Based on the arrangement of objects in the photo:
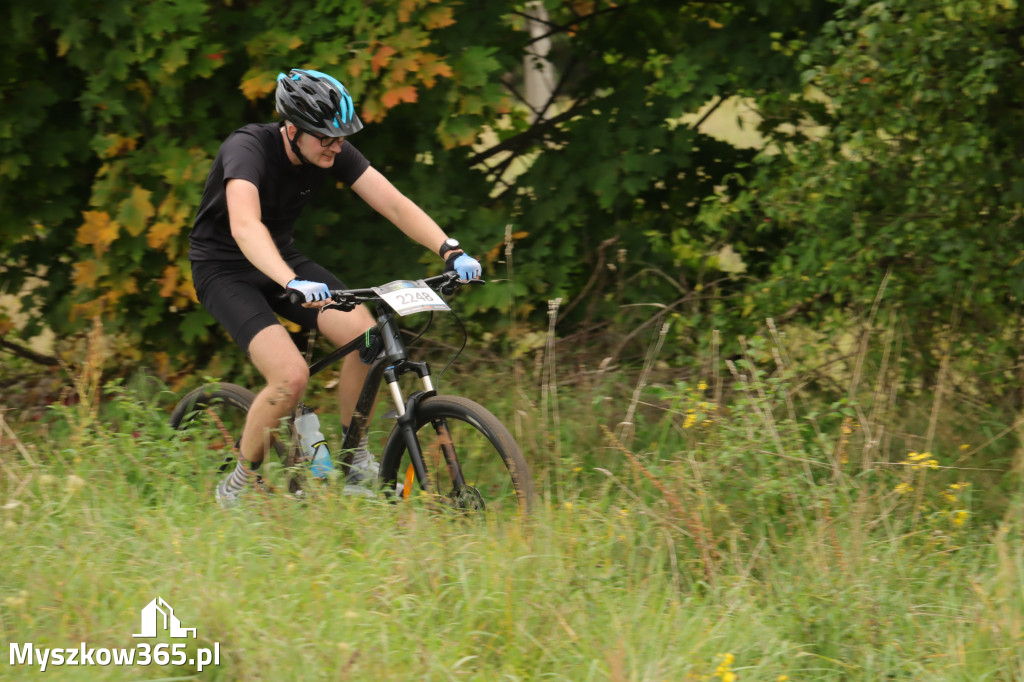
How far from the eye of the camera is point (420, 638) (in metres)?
3.39

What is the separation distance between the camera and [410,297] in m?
4.40

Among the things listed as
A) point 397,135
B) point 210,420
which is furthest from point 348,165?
point 397,135

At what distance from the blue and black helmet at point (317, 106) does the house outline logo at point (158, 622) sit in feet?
6.82

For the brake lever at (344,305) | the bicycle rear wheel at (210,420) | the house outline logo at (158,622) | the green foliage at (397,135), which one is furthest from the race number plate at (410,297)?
the green foliage at (397,135)

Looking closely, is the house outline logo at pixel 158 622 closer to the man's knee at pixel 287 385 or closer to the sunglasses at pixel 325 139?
the man's knee at pixel 287 385

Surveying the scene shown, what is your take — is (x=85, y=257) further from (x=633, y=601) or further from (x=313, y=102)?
(x=633, y=601)

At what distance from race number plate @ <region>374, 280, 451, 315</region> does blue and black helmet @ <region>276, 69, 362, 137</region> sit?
2.31 ft

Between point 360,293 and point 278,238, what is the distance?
81 cm

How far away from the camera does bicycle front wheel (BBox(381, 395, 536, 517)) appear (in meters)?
4.22

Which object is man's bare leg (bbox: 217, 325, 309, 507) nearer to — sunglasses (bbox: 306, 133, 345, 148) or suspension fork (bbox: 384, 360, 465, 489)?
suspension fork (bbox: 384, 360, 465, 489)

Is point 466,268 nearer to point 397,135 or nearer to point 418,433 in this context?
point 418,433

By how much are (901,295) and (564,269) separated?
1.96 m

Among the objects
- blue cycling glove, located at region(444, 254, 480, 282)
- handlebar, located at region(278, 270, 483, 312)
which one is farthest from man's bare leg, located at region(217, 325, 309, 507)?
blue cycling glove, located at region(444, 254, 480, 282)

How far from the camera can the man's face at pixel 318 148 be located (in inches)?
181
